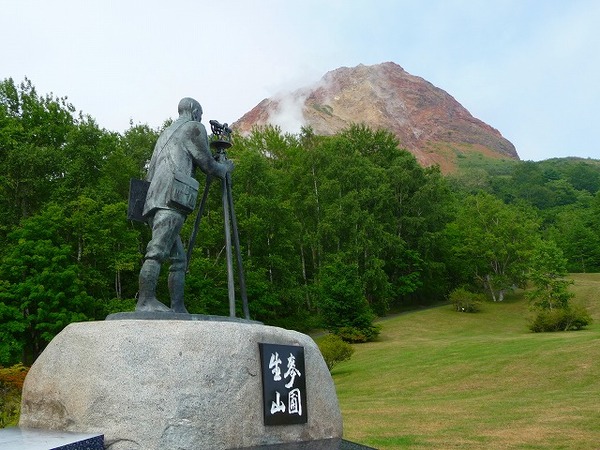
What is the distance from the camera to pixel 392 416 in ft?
41.9

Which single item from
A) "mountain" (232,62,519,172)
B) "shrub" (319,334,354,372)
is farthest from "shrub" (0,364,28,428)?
"mountain" (232,62,519,172)

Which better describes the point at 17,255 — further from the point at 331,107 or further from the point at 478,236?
the point at 331,107

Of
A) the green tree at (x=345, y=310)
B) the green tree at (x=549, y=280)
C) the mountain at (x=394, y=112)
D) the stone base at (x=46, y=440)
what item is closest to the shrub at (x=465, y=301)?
the green tree at (x=549, y=280)

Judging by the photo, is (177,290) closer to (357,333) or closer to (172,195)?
(172,195)

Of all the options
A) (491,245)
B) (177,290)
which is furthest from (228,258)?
(491,245)

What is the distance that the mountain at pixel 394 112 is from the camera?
151 metres

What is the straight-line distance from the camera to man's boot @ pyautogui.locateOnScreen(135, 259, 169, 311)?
251 inches

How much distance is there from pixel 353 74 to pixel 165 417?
184m

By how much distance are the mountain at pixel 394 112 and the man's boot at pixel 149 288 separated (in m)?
133

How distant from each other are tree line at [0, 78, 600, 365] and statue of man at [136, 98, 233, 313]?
16.7 m

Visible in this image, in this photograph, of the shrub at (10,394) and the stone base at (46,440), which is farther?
the shrub at (10,394)

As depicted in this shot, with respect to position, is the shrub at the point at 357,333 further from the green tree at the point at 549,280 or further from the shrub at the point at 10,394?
the shrub at the point at 10,394

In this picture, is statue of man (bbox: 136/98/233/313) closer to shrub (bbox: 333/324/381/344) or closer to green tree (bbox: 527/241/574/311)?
shrub (bbox: 333/324/381/344)

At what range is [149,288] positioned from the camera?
6.45m
